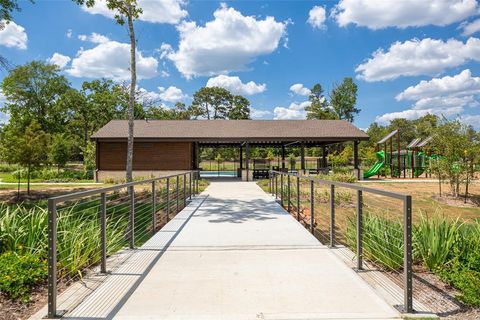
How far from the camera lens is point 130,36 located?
1228 centimetres

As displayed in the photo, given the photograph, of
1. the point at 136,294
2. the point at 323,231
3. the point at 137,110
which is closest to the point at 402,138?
the point at 137,110

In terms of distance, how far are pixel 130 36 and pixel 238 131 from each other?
1271 centimetres

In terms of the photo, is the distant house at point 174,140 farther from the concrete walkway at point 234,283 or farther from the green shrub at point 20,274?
the green shrub at point 20,274

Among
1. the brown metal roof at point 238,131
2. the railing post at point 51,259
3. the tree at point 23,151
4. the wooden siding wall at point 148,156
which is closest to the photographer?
the railing post at point 51,259

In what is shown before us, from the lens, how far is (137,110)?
45.8 meters

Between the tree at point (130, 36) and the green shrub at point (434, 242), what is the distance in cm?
930

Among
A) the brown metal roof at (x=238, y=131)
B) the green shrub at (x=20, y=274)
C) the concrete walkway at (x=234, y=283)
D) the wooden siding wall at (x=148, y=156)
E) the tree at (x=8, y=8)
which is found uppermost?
the tree at (x=8, y=8)

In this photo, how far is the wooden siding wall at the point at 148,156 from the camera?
23812mm

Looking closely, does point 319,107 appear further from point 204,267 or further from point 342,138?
point 204,267

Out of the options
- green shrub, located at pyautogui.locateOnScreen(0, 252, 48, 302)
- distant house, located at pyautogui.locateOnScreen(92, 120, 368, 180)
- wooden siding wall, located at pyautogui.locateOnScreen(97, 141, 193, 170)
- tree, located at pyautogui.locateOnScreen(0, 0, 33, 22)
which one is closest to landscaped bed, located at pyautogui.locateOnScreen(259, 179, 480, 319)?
green shrub, located at pyautogui.locateOnScreen(0, 252, 48, 302)

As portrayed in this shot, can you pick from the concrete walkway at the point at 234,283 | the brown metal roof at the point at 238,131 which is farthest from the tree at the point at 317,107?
the concrete walkway at the point at 234,283

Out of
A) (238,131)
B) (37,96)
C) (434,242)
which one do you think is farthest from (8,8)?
(37,96)

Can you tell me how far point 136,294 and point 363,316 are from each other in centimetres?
Result: 214

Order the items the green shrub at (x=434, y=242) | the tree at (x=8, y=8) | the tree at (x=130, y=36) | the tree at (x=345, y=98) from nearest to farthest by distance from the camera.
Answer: the green shrub at (x=434, y=242), the tree at (x=130, y=36), the tree at (x=8, y=8), the tree at (x=345, y=98)
